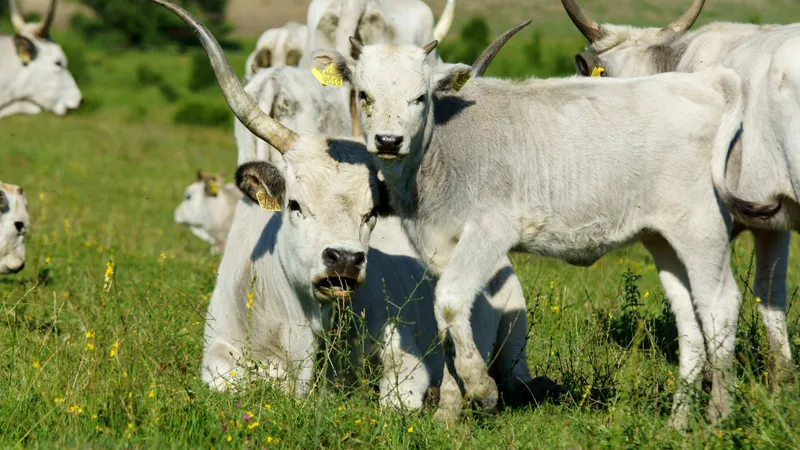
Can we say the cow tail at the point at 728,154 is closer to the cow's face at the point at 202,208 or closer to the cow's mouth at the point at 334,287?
the cow's mouth at the point at 334,287

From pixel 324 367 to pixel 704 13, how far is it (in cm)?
614

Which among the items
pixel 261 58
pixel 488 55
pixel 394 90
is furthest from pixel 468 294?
pixel 261 58

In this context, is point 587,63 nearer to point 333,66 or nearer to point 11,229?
point 333,66

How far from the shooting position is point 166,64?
54000 millimetres

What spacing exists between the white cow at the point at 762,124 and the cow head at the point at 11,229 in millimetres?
4622

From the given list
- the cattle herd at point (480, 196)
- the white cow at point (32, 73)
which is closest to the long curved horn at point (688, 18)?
the cattle herd at point (480, 196)

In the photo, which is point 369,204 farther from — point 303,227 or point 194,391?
point 194,391

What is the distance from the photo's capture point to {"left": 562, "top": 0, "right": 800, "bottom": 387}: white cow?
5.94m

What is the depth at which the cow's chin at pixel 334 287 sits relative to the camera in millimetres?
5605

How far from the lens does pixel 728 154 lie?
6.15 meters

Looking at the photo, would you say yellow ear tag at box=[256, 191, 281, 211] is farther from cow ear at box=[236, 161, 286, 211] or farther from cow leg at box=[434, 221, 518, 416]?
cow leg at box=[434, 221, 518, 416]

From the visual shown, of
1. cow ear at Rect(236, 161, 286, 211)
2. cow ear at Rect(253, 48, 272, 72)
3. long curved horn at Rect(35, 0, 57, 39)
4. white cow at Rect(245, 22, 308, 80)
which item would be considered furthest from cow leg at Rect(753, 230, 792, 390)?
long curved horn at Rect(35, 0, 57, 39)

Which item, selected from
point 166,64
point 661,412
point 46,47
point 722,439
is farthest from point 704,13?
point 166,64

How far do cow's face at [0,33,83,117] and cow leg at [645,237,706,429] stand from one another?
34.3 feet
